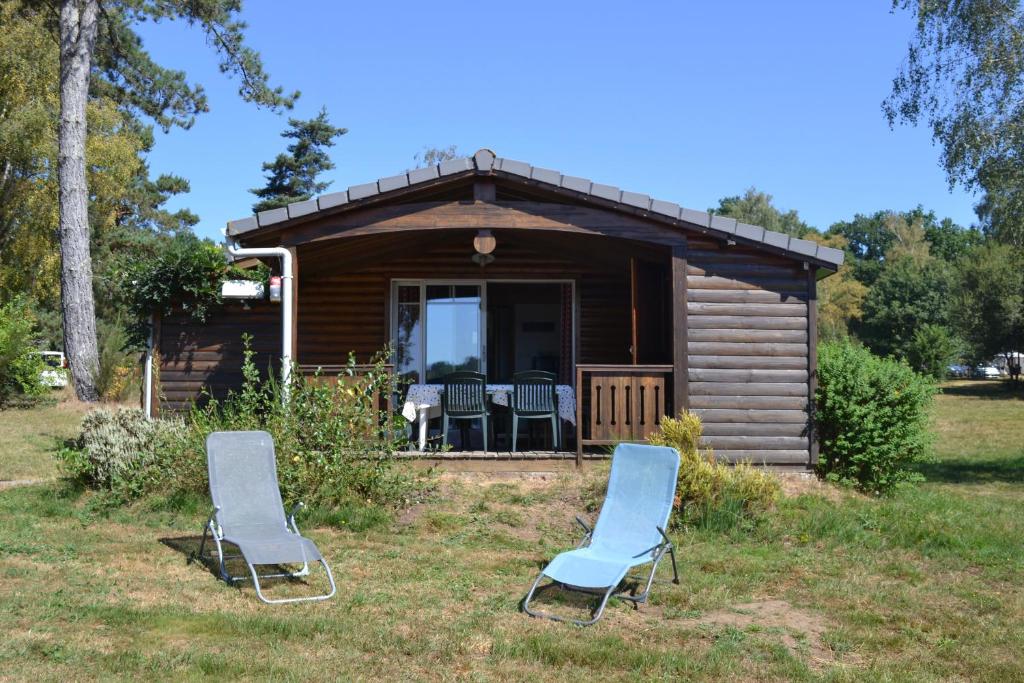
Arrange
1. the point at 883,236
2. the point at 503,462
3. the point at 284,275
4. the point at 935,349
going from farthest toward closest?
1. the point at 883,236
2. the point at 935,349
3. the point at 503,462
4. the point at 284,275

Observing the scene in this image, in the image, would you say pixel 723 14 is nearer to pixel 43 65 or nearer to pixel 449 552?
pixel 449 552

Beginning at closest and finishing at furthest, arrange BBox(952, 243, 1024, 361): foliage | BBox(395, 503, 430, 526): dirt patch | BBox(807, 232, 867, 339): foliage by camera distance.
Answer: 1. BBox(395, 503, 430, 526): dirt patch
2. BBox(952, 243, 1024, 361): foliage
3. BBox(807, 232, 867, 339): foliage

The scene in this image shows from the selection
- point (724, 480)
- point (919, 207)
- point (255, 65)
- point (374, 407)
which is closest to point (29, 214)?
point (255, 65)

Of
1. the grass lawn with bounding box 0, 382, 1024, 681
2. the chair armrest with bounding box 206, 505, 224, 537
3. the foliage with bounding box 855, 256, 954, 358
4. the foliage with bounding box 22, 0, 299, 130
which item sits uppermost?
the foliage with bounding box 22, 0, 299, 130

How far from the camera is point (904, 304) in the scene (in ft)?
126

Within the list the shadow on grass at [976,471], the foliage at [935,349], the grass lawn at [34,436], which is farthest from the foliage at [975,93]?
the foliage at [935,349]

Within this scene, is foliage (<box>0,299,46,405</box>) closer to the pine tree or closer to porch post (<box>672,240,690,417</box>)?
the pine tree

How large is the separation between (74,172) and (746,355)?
11.1 metres

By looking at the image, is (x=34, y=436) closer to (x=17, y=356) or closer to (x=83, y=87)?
(x=17, y=356)

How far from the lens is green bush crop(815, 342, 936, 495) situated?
8.66 metres

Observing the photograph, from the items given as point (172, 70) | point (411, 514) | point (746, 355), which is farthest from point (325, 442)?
point (172, 70)

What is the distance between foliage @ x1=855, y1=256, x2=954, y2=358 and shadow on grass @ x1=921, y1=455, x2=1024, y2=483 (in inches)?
973

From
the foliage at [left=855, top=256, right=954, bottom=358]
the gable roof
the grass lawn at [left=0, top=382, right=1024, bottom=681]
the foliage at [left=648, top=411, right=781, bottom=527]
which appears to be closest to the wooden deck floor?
the grass lawn at [left=0, top=382, right=1024, bottom=681]

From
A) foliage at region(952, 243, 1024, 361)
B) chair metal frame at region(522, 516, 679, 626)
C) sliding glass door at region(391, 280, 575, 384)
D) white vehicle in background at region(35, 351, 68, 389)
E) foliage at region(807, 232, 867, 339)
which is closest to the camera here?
chair metal frame at region(522, 516, 679, 626)
